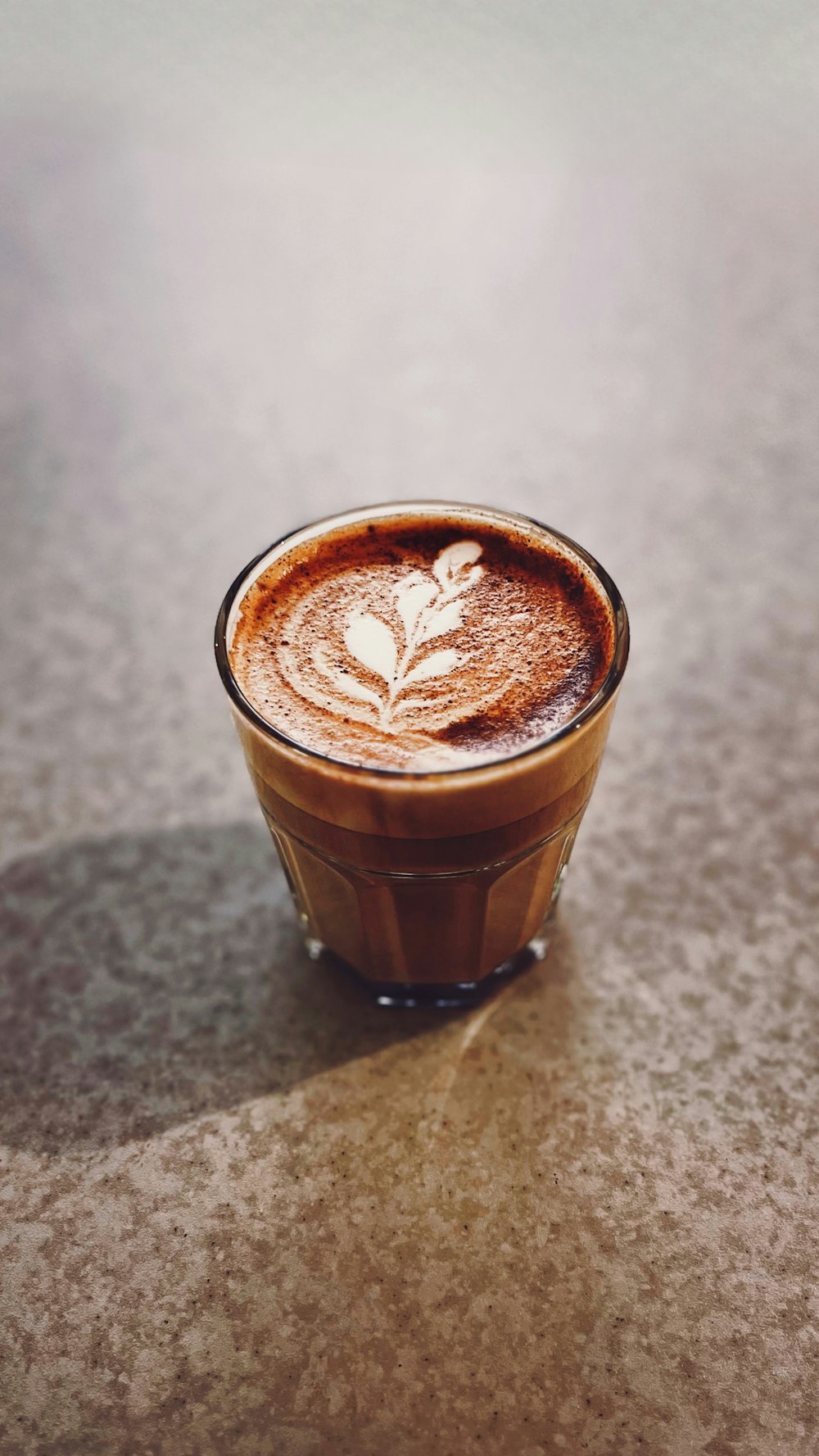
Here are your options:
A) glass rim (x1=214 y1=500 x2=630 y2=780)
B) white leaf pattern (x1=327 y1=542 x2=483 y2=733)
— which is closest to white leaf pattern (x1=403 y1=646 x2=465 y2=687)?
white leaf pattern (x1=327 y1=542 x2=483 y2=733)

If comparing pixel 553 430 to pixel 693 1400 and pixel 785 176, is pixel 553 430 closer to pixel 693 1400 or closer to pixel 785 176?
pixel 785 176

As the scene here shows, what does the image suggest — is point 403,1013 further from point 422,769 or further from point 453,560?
point 453,560

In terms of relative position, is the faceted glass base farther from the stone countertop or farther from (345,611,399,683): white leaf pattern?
(345,611,399,683): white leaf pattern

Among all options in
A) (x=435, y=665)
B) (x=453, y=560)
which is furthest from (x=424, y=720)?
(x=453, y=560)

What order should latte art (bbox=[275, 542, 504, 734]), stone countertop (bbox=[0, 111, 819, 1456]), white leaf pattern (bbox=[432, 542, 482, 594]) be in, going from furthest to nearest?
white leaf pattern (bbox=[432, 542, 482, 594]) → latte art (bbox=[275, 542, 504, 734]) → stone countertop (bbox=[0, 111, 819, 1456])

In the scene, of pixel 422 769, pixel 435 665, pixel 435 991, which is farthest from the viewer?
pixel 435 991

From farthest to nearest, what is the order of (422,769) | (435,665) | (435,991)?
1. (435,991)
2. (435,665)
3. (422,769)

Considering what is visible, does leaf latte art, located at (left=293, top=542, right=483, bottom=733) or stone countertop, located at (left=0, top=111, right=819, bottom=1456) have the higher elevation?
leaf latte art, located at (left=293, top=542, right=483, bottom=733)

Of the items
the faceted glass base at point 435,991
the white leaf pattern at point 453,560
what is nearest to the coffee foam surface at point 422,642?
the white leaf pattern at point 453,560
